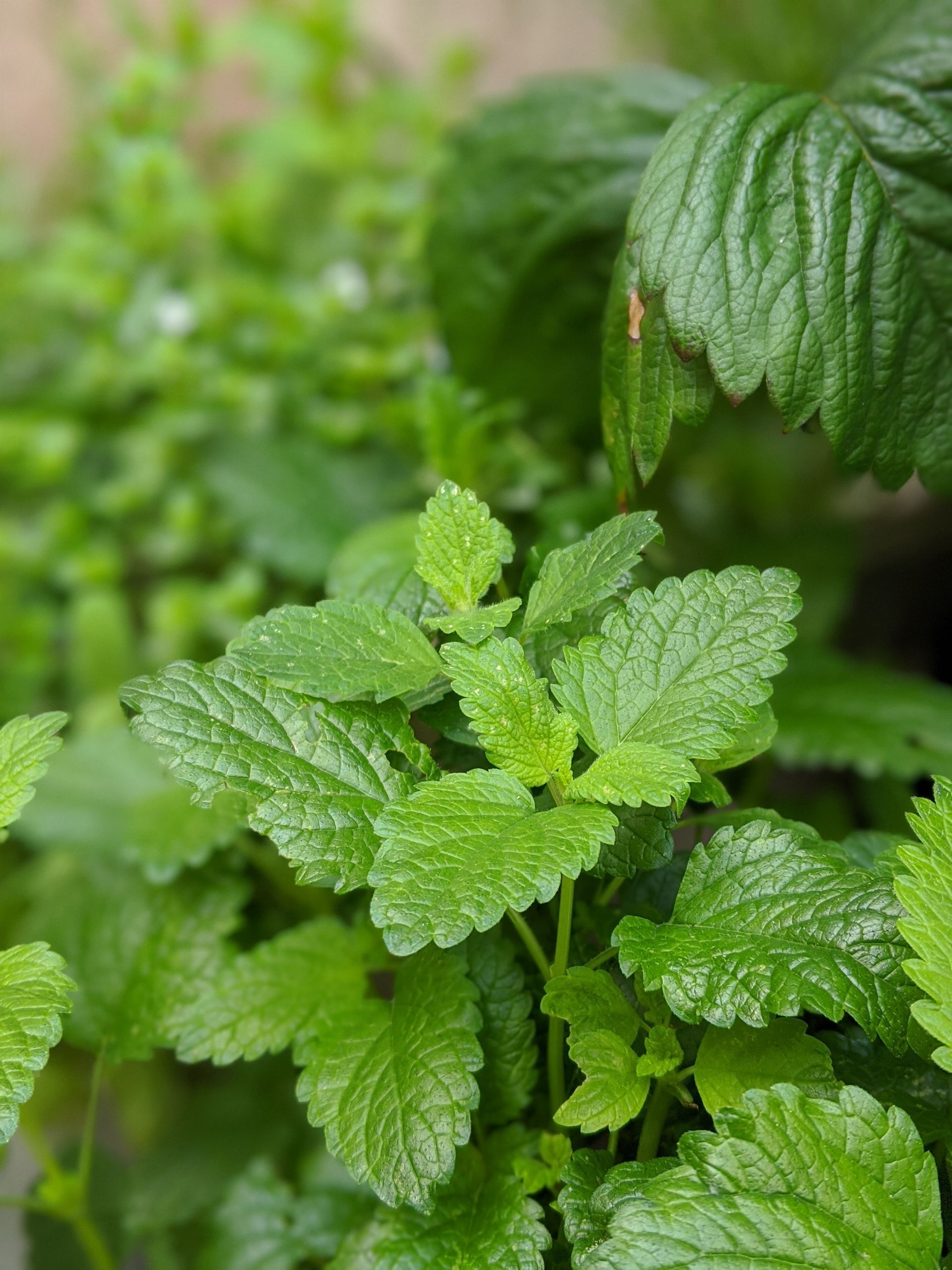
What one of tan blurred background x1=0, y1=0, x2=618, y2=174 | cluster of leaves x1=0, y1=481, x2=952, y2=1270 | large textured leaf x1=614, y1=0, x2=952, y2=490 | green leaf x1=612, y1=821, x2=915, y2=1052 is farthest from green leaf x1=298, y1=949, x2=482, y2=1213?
tan blurred background x1=0, y1=0, x2=618, y2=174

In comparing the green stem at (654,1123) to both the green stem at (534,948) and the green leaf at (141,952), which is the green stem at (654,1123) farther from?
the green leaf at (141,952)

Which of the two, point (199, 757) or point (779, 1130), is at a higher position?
point (199, 757)

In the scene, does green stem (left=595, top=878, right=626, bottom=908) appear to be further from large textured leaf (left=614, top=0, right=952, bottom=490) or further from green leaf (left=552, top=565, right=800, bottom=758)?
large textured leaf (left=614, top=0, right=952, bottom=490)

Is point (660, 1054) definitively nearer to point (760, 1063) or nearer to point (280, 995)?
point (760, 1063)

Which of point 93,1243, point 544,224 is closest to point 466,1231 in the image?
point 93,1243

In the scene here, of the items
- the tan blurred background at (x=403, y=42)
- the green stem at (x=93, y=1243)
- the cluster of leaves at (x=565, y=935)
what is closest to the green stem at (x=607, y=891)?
the cluster of leaves at (x=565, y=935)

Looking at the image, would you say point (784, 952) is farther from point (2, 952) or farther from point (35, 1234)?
point (35, 1234)

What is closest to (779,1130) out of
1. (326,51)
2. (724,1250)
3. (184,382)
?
(724,1250)
